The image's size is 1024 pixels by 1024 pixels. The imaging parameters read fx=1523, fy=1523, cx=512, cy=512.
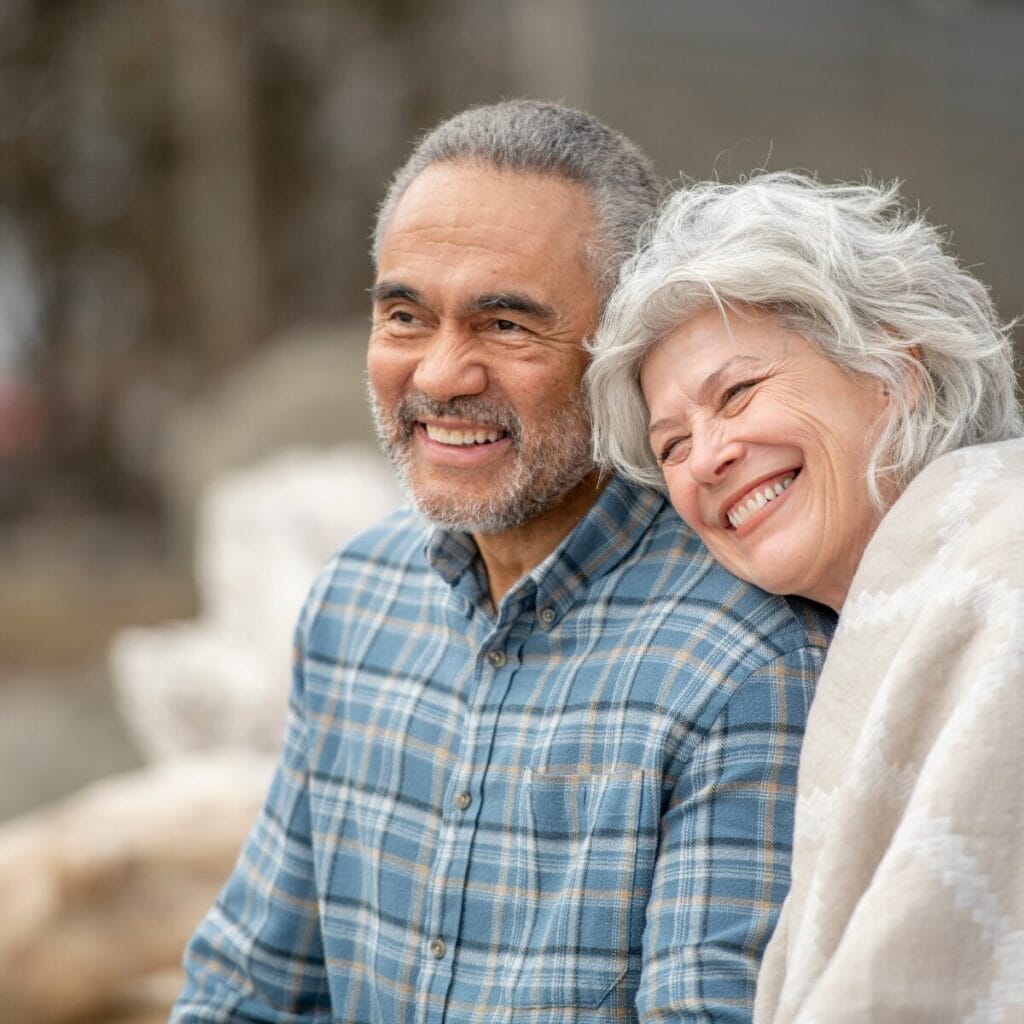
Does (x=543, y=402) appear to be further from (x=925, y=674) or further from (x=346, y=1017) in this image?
(x=346, y=1017)

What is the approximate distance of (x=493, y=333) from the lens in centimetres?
199

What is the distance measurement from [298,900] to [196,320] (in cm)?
576

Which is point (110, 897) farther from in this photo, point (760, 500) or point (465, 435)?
point (760, 500)

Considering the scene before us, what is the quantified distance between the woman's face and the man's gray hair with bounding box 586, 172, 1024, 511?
0.02 meters

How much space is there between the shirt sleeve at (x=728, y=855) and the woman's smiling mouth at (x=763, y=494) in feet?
0.59

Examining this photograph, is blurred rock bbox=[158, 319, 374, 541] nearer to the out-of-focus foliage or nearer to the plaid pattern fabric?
the out-of-focus foliage

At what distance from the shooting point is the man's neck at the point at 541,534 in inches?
82.5

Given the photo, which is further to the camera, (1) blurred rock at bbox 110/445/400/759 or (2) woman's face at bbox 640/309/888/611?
(1) blurred rock at bbox 110/445/400/759

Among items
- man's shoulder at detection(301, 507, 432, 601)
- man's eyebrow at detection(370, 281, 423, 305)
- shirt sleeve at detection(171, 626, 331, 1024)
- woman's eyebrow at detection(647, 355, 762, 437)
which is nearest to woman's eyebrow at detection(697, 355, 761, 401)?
woman's eyebrow at detection(647, 355, 762, 437)

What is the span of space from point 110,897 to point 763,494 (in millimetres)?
2385

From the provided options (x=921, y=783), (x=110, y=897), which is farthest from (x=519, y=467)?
(x=110, y=897)

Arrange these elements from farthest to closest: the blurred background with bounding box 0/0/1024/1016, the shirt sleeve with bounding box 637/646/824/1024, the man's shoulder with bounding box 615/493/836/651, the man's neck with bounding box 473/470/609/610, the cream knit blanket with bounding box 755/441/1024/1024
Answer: the blurred background with bounding box 0/0/1024/1016 < the man's neck with bounding box 473/470/609/610 < the man's shoulder with bounding box 615/493/836/651 < the shirt sleeve with bounding box 637/646/824/1024 < the cream knit blanket with bounding box 755/441/1024/1024

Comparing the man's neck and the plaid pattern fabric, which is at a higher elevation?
the man's neck

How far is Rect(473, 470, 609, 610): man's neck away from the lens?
210 cm
